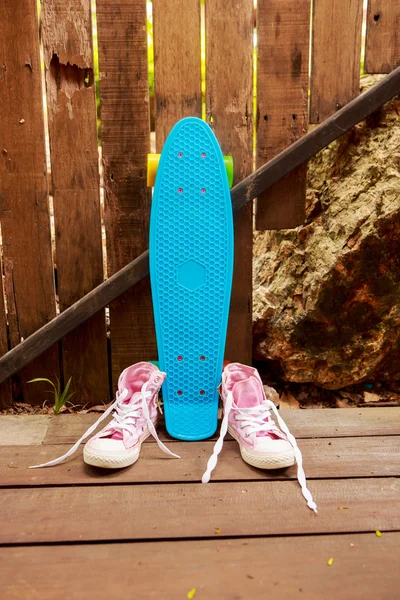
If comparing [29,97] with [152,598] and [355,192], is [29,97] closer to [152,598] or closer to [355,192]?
[355,192]

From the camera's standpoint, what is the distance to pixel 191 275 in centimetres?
163

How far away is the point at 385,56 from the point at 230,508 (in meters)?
1.38

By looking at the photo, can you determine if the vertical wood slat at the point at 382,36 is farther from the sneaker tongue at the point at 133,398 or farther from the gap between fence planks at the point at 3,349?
the gap between fence planks at the point at 3,349

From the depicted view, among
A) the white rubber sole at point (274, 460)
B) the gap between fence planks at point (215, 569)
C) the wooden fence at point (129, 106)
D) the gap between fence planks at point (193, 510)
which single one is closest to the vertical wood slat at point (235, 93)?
the wooden fence at point (129, 106)

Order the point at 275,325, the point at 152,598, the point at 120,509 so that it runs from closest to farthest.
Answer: the point at 152,598 < the point at 120,509 < the point at 275,325

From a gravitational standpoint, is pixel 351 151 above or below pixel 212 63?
below

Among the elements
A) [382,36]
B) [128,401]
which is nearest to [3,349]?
[128,401]

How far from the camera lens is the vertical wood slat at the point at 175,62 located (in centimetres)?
160

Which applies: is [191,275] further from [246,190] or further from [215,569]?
[215,569]

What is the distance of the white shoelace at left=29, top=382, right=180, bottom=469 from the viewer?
147 cm

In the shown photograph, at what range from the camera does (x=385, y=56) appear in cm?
165

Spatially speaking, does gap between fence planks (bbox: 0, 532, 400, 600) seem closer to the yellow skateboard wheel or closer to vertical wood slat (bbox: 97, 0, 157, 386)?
vertical wood slat (bbox: 97, 0, 157, 386)

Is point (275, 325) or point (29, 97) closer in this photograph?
point (29, 97)

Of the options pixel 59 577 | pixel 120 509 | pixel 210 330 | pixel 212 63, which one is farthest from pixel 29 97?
pixel 59 577
